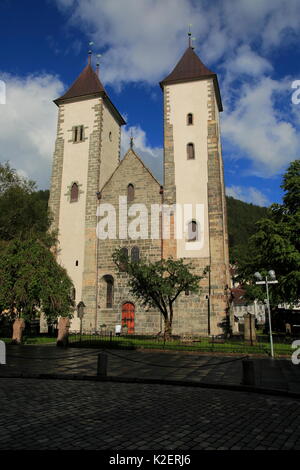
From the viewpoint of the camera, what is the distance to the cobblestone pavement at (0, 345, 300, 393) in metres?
10.7

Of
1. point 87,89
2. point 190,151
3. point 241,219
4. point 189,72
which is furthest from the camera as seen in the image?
point 241,219

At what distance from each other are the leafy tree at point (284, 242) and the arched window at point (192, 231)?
14.5 ft

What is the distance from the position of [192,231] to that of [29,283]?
1223 cm

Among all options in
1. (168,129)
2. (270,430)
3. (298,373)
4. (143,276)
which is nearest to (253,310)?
(168,129)

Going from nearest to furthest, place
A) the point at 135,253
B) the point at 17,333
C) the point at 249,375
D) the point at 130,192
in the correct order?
1. the point at 249,375
2. the point at 17,333
3. the point at 135,253
4. the point at 130,192

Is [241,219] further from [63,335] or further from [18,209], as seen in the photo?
[63,335]

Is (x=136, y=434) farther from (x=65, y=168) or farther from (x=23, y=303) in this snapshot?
(x=65, y=168)

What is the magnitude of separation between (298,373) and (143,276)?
10892 millimetres

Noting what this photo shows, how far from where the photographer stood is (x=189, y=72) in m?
31.6

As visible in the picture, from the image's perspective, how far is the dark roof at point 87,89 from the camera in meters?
33.1

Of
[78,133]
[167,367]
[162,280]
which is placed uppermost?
[78,133]

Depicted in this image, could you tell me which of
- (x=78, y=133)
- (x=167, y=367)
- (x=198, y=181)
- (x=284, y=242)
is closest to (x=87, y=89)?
(x=78, y=133)

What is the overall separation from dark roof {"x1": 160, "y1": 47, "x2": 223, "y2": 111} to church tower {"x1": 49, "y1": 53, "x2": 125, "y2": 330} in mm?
6455

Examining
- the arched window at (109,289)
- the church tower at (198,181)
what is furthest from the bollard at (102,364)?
the arched window at (109,289)
